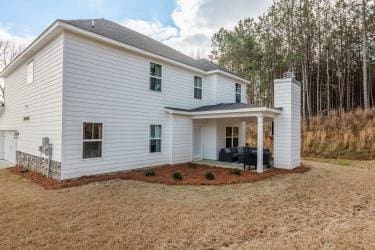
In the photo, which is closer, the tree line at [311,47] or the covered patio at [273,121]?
the covered patio at [273,121]

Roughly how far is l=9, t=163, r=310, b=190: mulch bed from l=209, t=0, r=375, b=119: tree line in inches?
531

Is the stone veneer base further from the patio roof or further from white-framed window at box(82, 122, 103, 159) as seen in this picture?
the patio roof

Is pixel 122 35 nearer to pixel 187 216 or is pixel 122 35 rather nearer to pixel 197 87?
pixel 197 87

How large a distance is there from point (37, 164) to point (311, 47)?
23760mm

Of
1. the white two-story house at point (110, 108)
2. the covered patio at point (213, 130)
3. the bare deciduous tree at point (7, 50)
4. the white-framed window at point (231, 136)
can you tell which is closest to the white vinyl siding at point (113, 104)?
the white two-story house at point (110, 108)

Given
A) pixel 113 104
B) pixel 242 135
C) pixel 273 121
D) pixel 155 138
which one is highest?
pixel 113 104

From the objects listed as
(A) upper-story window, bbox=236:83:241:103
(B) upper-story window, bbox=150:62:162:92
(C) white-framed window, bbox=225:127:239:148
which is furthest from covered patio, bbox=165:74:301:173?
(A) upper-story window, bbox=236:83:241:103

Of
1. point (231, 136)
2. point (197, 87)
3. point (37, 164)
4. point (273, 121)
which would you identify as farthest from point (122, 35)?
point (231, 136)

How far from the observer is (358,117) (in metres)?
17.8

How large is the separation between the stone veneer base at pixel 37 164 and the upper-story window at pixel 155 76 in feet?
16.7

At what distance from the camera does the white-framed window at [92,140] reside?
8.59m

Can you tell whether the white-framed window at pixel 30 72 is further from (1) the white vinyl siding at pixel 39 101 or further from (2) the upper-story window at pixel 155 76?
(2) the upper-story window at pixel 155 76

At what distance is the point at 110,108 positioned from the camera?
9.32 metres

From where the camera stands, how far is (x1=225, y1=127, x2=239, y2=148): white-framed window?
1464cm
